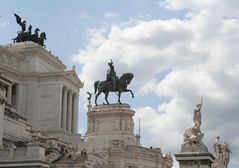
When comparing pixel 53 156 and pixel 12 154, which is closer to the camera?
pixel 12 154

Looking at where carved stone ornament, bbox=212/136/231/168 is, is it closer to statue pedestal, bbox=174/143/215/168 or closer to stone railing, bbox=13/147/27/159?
statue pedestal, bbox=174/143/215/168

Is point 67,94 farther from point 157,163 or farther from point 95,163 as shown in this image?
point 95,163

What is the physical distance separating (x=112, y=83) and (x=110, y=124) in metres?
5.06

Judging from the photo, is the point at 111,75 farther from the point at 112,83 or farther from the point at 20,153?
the point at 20,153

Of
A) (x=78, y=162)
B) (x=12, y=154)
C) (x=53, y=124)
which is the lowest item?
(x=12, y=154)

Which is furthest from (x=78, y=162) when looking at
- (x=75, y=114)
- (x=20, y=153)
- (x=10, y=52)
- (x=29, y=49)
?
(x=75, y=114)

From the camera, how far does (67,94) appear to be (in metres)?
90.4

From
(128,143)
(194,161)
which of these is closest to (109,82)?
(128,143)

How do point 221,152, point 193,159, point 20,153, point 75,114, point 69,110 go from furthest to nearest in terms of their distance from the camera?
point 75,114 → point 69,110 → point 20,153 → point 221,152 → point 193,159

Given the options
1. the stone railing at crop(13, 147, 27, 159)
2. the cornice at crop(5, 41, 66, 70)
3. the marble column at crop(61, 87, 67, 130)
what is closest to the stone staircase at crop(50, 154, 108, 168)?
the stone railing at crop(13, 147, 27, 159)

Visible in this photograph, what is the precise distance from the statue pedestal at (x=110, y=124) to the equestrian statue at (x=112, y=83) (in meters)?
1.41

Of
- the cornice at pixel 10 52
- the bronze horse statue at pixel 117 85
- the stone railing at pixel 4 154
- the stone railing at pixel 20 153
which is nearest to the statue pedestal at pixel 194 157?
the stone railing at pixel 20 153

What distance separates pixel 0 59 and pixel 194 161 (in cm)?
5520

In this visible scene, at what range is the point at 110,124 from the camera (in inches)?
2773
